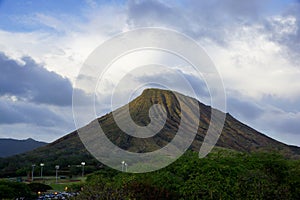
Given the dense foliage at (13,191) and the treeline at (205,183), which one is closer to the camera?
the treeline at (205,183)

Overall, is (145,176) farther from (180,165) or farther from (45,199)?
(45,199)

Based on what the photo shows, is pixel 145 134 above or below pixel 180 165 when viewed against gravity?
above

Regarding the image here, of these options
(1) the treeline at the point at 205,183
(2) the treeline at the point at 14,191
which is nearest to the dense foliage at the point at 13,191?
(2) the treeline at the point at 14,191

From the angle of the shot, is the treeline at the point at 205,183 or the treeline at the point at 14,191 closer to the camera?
the treeline at the point at 205,183

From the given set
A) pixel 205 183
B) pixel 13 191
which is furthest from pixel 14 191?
pixel 205 183

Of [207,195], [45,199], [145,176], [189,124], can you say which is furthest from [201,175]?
[189,124]

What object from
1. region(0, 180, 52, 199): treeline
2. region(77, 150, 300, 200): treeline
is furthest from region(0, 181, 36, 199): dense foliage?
region(77, 150, 300, 200): treeline

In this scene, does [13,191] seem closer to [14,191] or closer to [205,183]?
[14,191]

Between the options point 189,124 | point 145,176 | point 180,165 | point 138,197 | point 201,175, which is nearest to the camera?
point 138,197

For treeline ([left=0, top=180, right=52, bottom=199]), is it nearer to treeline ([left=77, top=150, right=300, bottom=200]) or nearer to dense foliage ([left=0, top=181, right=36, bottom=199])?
dense foliage ([left=0, top=181, right=36, bottom=199])

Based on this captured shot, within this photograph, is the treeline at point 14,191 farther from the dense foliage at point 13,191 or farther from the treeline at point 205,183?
the treeline at point 205,183

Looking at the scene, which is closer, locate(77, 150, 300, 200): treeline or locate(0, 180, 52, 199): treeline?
locate(77, 150, 300, 200): treeline
